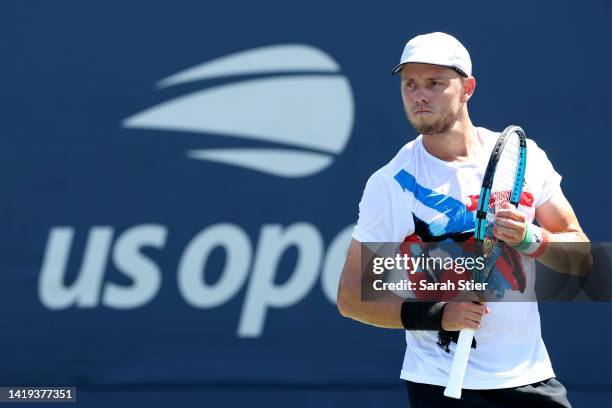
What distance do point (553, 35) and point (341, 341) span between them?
1.45 meters

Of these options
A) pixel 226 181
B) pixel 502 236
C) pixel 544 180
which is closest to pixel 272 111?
pixel 226 181

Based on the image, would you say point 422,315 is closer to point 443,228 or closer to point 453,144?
point 443,228

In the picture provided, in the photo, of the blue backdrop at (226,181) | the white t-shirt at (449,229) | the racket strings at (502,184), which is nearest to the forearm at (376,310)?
the white t-shirt at (449,229)

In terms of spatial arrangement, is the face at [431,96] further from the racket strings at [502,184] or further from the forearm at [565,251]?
the forearm at [565,251]

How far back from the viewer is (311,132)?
445 centimetres

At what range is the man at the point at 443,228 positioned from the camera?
2887 millimetres

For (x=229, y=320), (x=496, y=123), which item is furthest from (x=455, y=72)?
(x=229, y=320)

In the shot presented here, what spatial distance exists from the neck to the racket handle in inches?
19.1

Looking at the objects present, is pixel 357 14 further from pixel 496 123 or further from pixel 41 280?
pixel 41 280

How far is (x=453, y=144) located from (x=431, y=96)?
0.16m

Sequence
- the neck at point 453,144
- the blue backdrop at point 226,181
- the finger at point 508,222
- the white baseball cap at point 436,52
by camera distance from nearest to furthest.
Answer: the finger at point 508,222 → the white baseball cap at point 436,52 → the neck at point 453,144 → the blue backdrop at point 226,181

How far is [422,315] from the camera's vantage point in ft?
9.27

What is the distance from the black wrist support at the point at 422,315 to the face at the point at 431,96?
451 mm

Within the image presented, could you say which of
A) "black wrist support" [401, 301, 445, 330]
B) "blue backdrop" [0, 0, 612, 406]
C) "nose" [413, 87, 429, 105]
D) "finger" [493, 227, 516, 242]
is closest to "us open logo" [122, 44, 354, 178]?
"blue backdrop" [0, 0, 612, 406]
